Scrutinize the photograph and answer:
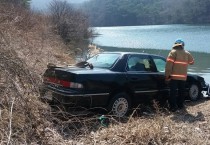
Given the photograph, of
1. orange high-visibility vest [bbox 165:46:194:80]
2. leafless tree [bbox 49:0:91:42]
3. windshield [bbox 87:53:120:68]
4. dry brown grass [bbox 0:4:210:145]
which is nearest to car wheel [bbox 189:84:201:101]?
orange high-visibility vest [bbox 165:46:194:80]

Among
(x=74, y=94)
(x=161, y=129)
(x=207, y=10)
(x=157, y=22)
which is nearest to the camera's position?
(x=161, y=129)

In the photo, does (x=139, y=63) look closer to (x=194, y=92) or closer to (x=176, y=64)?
(x=176, y=64)

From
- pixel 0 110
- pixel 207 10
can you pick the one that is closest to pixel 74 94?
pixel 0 110

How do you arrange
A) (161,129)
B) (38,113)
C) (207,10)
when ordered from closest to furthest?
(38,113), (161,129), (207,10)

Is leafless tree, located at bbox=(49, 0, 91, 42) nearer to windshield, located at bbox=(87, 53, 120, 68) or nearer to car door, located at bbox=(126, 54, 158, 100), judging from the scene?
windshield, located at bbox=(87, 53, 120, 68)

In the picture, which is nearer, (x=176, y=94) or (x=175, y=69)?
(x=175, y=69)

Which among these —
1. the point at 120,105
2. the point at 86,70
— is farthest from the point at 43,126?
the point at 120,105

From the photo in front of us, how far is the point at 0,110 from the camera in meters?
4.87

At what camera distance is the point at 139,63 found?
8.39 metres

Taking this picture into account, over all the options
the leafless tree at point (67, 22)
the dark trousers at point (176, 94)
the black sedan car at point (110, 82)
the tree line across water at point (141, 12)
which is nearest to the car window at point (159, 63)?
the black sedan car at point (110, 82)

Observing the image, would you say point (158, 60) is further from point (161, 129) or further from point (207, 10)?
point (207, 10)

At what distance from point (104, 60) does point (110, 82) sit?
881 mm

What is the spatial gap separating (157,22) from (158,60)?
10996 cm

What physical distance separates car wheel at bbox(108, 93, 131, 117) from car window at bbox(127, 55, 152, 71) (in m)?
0.69
